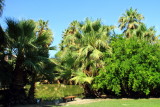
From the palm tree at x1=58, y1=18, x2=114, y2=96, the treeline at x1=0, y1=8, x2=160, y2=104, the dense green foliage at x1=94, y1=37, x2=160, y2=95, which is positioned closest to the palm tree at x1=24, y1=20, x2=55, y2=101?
the treeline at x1=0, y1=8, x2=160, y2=104

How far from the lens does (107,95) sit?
18094 millimetres

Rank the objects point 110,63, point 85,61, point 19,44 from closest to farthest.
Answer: point 19,44, point 110,63, point 85,61

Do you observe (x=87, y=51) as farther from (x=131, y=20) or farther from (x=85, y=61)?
(x=131, y=20)

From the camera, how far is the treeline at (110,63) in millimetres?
14875

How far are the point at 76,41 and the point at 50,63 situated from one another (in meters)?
4.25

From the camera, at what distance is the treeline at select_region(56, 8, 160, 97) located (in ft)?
48.8

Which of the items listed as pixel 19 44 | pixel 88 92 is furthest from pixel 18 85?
pixel 88 92

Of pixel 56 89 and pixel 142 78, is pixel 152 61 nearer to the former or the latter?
pixel 142 78

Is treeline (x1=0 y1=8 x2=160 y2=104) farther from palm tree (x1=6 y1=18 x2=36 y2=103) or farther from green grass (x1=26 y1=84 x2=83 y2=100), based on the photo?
green grass (x1=26 y1=84 x2=83 y2=100)

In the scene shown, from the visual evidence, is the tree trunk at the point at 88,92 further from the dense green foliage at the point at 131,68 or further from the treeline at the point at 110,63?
the dense green foliage at the point at 131,68

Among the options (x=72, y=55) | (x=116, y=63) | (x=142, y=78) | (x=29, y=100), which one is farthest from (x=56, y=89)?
(x=142, y=78)

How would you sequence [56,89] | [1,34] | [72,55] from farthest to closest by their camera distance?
[56,89]
[72,55]
[1,34]

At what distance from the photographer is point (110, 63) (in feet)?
52.0

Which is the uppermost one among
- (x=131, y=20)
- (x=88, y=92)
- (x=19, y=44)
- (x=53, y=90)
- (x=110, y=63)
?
(x=131, y=20)
